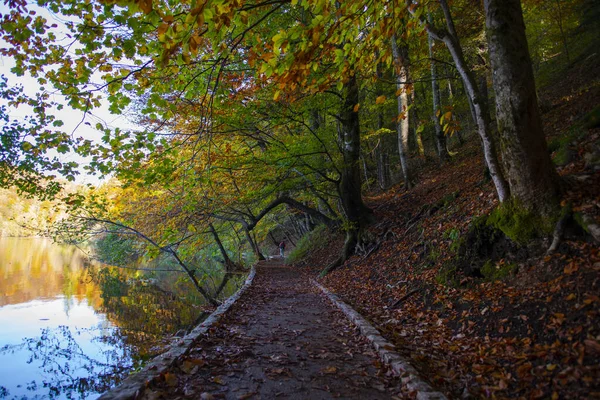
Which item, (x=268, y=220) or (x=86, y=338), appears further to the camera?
(x=268, y=220)

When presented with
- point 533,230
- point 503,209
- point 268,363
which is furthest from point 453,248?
point 268,363

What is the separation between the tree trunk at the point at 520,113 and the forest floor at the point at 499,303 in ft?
1.05

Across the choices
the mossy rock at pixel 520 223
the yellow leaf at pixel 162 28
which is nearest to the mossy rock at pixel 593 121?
the mossy rock at pixel 520 223

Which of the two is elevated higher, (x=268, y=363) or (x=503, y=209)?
(x=503, y=209)

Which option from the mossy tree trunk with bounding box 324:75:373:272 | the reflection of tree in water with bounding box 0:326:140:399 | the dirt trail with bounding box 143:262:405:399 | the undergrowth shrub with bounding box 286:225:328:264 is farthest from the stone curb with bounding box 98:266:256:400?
the undergrowth shrub with bounding box 286:225:328:264

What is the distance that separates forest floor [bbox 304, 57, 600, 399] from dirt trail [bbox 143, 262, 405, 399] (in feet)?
1.91

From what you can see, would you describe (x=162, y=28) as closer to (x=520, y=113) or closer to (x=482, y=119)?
(x=520, y=113)

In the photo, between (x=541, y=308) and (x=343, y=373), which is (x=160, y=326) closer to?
(x=343, y=373)

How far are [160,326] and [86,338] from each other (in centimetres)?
206

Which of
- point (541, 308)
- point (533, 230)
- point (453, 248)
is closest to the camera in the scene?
point (541, 308)

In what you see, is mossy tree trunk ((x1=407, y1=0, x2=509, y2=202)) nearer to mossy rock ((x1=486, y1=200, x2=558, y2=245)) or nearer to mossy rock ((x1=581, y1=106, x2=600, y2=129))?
mossy rock ((x1=486, y1=200, x2=558, y2=245))

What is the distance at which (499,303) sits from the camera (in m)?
4.37

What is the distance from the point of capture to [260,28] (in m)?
10.3

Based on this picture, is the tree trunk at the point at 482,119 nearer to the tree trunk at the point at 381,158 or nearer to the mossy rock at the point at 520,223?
the mossy rock at the point at 520,223
